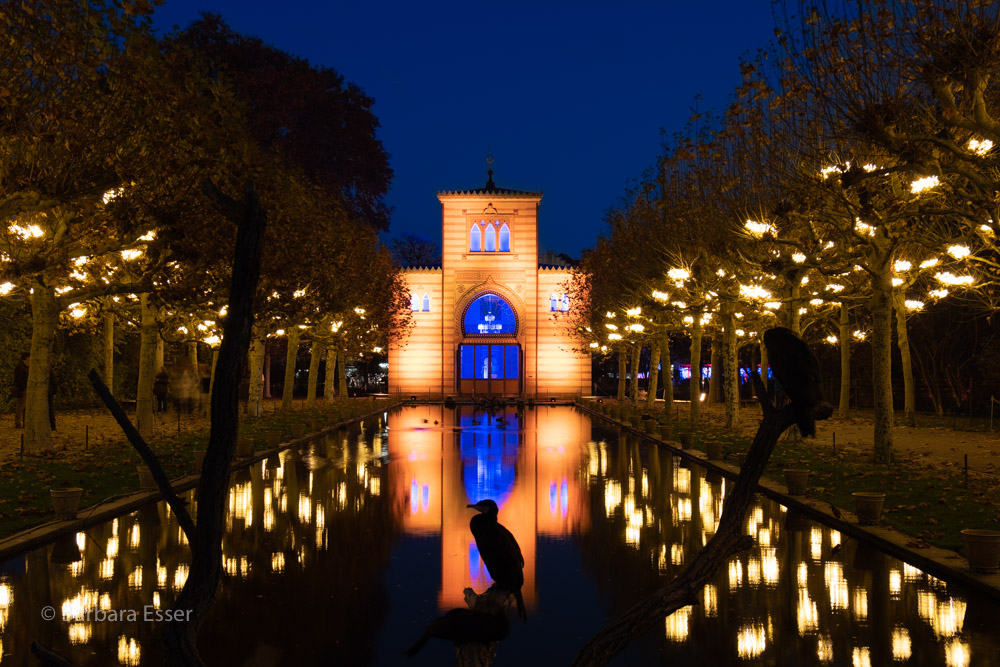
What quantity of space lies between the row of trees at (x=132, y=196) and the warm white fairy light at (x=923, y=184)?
15.1 m

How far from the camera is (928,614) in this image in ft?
31.0

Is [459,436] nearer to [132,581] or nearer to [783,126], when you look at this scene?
[783,126]

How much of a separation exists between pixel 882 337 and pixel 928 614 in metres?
15.3

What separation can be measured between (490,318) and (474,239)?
6443 millimetres

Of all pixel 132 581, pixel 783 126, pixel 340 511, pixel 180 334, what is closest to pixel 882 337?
pixel 783 126

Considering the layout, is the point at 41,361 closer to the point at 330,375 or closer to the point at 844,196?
the point at 844,196

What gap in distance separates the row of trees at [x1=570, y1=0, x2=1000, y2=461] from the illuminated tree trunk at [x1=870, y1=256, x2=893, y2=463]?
0.04m

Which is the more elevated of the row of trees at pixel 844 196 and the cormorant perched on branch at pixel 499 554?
the row of trees at pixel 844 196

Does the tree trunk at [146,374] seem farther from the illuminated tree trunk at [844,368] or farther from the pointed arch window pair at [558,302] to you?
the pointed arch window pair at [558,302]

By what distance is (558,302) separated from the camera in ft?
243

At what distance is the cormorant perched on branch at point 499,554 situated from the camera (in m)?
5.42

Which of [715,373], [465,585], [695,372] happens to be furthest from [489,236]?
[465,585]

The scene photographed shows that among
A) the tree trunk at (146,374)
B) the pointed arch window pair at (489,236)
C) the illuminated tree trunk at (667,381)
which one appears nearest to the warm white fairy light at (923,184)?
the tree trunk at (146,374)

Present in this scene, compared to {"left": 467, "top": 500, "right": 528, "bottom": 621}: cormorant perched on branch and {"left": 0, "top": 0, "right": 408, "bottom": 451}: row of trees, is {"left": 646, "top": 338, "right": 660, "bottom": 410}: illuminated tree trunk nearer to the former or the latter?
{"left": 0, "top": 0, "right": 408, "bottom": 451}: row of trees
